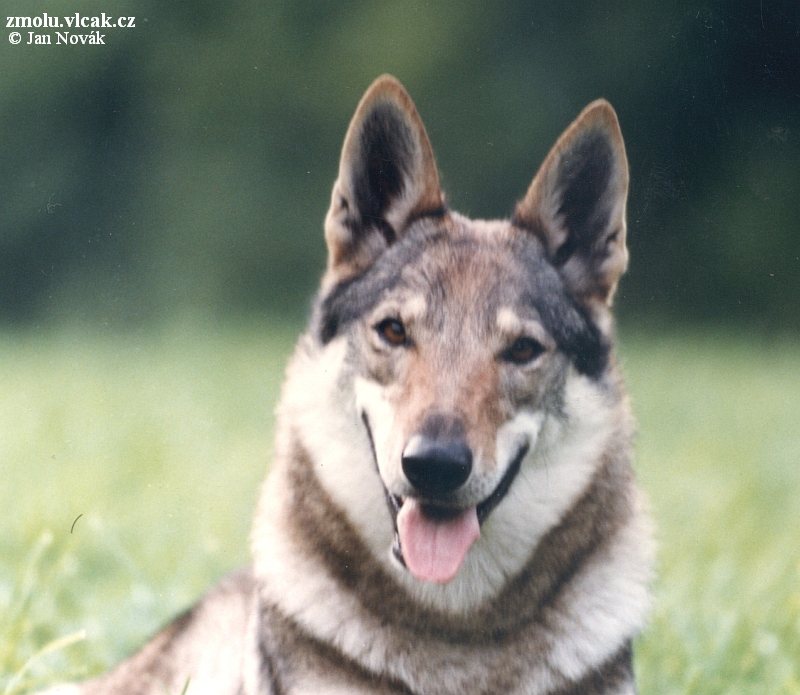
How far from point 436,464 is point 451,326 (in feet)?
1.68

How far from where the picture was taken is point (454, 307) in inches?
109

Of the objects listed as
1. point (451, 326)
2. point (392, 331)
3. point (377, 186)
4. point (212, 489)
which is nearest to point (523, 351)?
point (451, 326)

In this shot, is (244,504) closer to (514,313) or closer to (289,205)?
(514,313)

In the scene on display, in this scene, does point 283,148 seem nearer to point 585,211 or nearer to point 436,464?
point 585,211

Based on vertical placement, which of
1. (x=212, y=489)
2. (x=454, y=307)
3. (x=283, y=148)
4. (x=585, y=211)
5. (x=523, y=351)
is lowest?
(x=212, y=489)

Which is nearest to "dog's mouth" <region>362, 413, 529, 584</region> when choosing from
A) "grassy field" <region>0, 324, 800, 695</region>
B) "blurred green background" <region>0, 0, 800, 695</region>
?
"grassy field" <region>0, 324, 800, 695</region>

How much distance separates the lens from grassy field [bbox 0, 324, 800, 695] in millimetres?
3799

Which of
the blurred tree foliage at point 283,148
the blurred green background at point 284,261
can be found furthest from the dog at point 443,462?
the blurred tree foliage at point 283,148

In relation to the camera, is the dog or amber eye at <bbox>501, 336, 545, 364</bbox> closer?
the dog

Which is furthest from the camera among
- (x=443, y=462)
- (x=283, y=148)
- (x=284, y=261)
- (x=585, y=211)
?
(x=284, y=261)

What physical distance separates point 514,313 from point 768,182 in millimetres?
7116

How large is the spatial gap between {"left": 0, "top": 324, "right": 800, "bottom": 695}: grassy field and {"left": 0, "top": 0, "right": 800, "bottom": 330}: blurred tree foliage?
685mm

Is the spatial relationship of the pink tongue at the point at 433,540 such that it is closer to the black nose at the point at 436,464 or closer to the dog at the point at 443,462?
the dog at the point at 443,462

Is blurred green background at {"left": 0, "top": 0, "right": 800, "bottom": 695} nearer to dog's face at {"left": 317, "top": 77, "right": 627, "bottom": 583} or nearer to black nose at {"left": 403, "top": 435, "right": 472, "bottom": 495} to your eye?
dog's face at {"left": 317, "top": 77, "right": 627, "bottom": 583}
